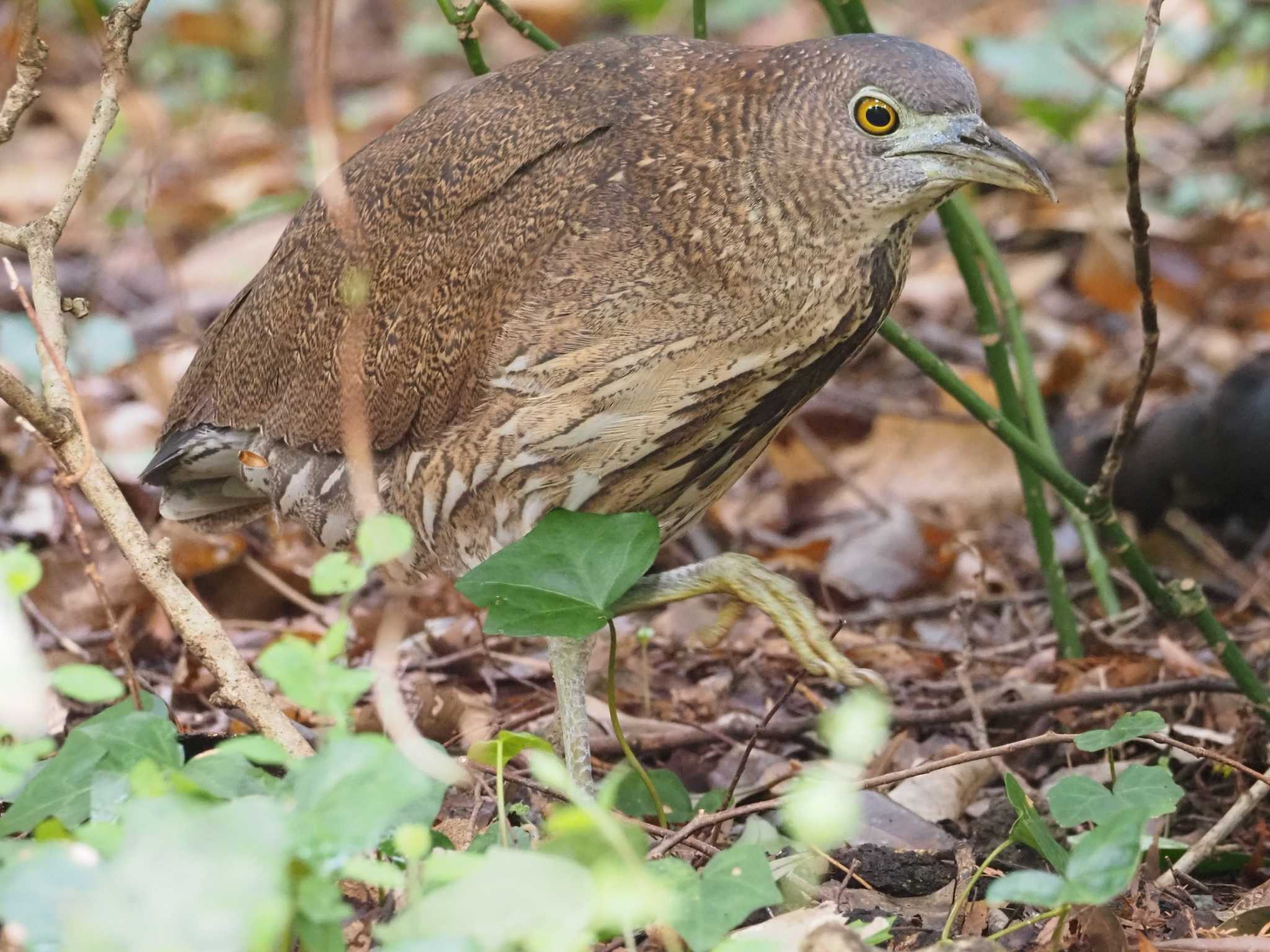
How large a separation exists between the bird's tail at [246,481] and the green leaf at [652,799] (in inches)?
33.6

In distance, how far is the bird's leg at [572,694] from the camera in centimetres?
319

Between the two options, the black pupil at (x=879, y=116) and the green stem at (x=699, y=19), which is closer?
the black pupil at (x=879, y=116)

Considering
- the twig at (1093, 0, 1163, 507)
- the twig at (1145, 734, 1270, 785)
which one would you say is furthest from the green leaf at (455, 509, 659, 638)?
the twig at (1093, 0, 1163, 507)

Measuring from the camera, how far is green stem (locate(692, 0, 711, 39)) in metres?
3.47

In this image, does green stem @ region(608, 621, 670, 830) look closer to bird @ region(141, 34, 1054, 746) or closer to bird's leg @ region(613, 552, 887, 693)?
bird's leg @ region(613, 552, 887, 693)

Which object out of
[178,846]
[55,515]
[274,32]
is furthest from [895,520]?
[274,32]

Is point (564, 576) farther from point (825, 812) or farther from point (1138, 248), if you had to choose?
point (1138, 248)

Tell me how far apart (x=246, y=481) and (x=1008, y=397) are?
1.87 meters

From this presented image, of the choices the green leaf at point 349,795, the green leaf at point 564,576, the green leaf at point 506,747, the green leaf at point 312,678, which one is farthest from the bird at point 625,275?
the green leaf at point 349,795

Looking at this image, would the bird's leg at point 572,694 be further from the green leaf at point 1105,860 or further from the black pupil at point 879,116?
the green leaf at point 1105,860

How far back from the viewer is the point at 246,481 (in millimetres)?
3820

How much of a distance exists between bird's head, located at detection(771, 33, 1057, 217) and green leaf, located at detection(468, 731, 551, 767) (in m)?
1.17

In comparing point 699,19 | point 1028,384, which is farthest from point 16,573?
point 1028,384

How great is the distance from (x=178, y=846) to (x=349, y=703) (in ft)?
1.17
